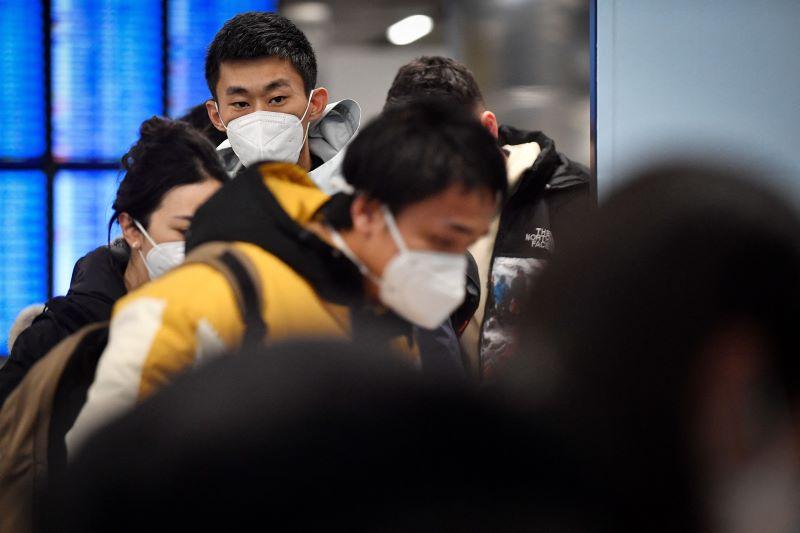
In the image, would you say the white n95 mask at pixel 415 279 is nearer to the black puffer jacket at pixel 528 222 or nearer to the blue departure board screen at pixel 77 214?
the black puffer jacket at pixel 528 222

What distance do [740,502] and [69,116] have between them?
3.81m

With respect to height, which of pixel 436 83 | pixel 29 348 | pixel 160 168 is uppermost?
pixel 436 83

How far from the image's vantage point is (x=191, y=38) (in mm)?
3912

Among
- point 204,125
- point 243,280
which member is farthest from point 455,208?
point 204,125

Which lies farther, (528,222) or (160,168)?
(528,222)

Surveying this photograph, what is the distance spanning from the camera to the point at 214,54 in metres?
2.30

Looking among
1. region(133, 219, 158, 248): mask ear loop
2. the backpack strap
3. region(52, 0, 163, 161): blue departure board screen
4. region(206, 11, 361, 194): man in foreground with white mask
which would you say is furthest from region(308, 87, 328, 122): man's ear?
region(52, 0, 163, 161): blue departure board screen

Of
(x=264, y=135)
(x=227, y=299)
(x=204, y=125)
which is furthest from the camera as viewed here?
(x=204, y=125)

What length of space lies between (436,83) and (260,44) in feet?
1.67

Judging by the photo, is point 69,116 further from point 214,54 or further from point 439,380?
point 439,380

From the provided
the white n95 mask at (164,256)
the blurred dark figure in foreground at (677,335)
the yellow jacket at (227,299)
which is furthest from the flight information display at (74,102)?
the blurred dark figure in foreground at (677,335)

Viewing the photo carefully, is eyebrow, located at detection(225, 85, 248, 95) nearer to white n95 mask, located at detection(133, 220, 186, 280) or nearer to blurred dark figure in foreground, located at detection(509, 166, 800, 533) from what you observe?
white n95 mask, located at detection(133, 220, 186, 280)

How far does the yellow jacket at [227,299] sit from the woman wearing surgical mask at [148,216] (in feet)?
1.95

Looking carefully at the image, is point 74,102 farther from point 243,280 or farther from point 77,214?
point 243,280
